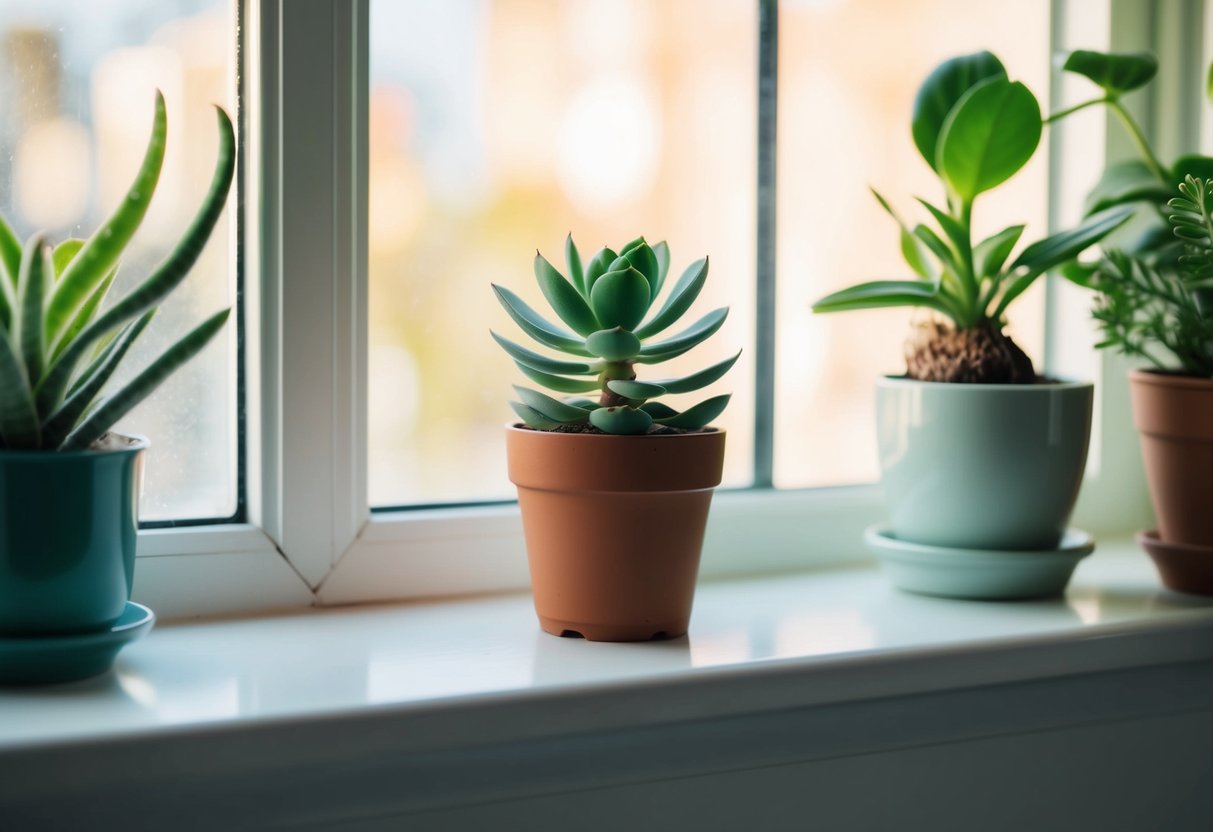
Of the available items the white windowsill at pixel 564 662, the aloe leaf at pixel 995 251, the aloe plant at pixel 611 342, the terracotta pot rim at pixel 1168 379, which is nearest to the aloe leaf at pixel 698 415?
the aloe plant at pixel 611 342

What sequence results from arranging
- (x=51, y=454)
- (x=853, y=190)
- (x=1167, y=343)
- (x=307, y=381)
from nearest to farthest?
1. (x=51, y=454)
2. (x=307, y=381)
3. (x=1167, y=343)
4. (x=853, y=190)

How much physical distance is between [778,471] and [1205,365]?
34 centimetres

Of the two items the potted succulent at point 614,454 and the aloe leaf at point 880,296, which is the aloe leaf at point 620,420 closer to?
the potted succulent at point 614,454

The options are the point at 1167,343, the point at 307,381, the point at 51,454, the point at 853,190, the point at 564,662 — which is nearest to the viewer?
the point at 51,454

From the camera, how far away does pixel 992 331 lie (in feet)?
2.82

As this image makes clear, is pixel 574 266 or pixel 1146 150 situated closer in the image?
pixel 574 266

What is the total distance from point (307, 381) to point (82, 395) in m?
0.19

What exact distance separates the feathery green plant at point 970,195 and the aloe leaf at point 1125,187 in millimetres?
15

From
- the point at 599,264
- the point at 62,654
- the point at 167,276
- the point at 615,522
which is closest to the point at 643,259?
the point at 599,264

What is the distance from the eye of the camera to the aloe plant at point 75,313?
579 millimetres

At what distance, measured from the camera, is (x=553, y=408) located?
70 cm

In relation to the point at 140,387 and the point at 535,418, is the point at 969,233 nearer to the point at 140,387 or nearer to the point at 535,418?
the point at 535,418

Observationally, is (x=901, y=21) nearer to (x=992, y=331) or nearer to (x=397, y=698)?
(x=992, y=331)

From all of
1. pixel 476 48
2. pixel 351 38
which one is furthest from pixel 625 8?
pixel 351 38
